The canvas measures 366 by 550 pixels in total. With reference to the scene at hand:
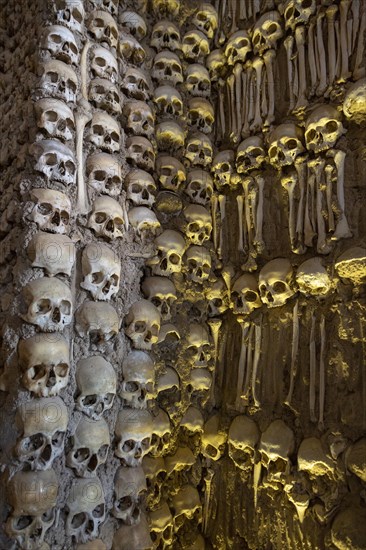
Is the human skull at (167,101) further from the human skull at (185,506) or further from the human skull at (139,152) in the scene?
the human skull at (185,506)

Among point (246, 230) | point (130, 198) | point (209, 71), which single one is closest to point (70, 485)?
point (130, 198)

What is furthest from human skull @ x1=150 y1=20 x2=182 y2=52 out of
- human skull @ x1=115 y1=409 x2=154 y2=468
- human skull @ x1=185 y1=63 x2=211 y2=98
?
human skull @ x1=115 y1=409 x2=154 y2=468

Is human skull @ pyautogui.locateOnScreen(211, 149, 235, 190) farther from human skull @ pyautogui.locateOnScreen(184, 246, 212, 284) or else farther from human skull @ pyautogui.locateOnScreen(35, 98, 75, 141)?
human skull @ pyautogui.locateOnScreen(35, 98, 75, 141)

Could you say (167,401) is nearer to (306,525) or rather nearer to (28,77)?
(306,525)

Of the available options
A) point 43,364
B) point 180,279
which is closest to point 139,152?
point 180,279

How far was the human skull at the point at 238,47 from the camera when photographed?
188 cm

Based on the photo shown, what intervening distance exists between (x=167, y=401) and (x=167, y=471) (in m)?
0.23

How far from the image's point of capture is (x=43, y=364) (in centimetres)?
130

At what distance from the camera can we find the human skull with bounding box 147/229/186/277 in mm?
1689

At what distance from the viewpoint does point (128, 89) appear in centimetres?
174

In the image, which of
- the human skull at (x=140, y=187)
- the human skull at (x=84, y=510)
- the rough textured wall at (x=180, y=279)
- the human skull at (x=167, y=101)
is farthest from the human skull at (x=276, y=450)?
the human skull at (x=167, y=101)

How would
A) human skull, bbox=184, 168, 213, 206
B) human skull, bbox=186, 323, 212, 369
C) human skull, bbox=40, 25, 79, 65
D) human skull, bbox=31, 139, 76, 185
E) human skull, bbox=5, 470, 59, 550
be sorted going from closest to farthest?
human skull, bbox=5, 470, 59, 550 → human skull, bbox=31, 139, 76, 185 → human skull, bbox=40, 25, 79, 65 → human skull, bbox=186, 323, 212, 369 → human skull, bbox=184, 168, 213, 206

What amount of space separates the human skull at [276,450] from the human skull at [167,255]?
24.9 inches

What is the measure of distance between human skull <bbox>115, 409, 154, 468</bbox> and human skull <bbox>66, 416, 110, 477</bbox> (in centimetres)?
7
